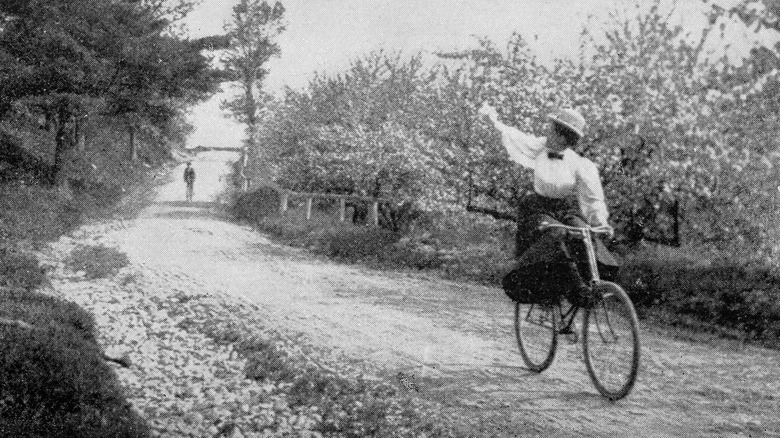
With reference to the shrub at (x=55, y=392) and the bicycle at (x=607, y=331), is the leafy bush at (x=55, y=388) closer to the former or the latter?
the shrub at (x=55, y=392)

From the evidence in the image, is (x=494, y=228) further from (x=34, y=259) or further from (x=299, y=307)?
(x=34, y=259)

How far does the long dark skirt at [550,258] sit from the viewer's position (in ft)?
17.9

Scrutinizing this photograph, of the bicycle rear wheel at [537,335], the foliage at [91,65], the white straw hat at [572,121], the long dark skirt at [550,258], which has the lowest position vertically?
the bicycle rear wheel at [537,335]

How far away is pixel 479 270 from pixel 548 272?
263 inches

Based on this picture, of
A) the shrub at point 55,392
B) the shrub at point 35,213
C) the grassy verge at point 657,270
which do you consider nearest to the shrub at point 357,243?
the grassy verge at point 657,270

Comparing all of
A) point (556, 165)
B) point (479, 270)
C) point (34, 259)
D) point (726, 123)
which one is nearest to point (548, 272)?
point (556, 165)

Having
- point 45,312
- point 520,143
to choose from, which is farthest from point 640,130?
point 45,312

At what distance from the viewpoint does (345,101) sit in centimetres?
2628

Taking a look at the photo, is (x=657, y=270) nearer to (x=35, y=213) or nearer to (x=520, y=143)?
(x=520, y=143)

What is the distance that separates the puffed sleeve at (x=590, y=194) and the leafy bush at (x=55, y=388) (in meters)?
3.69

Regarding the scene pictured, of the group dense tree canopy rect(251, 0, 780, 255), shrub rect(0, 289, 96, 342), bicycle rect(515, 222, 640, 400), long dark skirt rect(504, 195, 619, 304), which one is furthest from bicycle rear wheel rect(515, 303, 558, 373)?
shrub rect(0, 289, 96, 342)

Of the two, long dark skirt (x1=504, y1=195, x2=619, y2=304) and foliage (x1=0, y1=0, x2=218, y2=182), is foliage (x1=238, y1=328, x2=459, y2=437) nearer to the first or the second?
long dark skirt (x1=504, y1=195, x2=619, y2=304)

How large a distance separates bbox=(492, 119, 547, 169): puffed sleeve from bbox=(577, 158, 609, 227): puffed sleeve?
1.72ft

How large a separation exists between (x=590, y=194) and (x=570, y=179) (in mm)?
215
